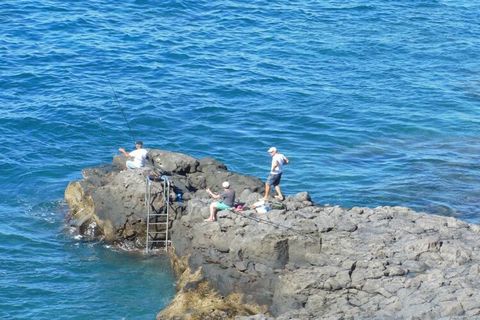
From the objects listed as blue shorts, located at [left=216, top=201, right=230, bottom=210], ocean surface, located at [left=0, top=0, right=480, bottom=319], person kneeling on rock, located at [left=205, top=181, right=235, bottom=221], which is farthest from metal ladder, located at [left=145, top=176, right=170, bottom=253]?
Result: blue shorts, located at [left=216, top=201, right=230, bottom=210]

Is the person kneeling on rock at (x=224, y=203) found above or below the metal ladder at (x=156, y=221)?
above

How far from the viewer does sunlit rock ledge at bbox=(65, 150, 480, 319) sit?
26.5m

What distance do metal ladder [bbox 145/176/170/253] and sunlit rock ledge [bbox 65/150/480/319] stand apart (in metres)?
0.25

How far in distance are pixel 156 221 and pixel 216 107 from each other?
50.6 ft

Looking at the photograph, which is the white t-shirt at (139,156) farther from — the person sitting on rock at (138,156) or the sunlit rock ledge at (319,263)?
the sunlit rock ledge at (319,263)

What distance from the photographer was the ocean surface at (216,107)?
3453 cm

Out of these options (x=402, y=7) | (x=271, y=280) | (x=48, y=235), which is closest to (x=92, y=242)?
(x=48, y=235)

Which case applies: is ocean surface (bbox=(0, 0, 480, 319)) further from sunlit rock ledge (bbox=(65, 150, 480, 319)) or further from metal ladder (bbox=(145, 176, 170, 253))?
sunlit rock ledge (bbox=(65, 150, 480, 319))

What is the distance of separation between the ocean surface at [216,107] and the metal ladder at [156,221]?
737 mm

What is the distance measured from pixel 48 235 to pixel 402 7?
39246 mm

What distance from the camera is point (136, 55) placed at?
5547 cm

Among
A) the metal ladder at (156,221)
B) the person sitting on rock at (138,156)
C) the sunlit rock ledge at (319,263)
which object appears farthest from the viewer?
the person sitting on rock at (138,156)

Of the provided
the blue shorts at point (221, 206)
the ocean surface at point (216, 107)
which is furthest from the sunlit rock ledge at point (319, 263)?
the ocean surface at point (216, 107)

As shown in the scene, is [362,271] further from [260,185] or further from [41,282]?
[41,282]
